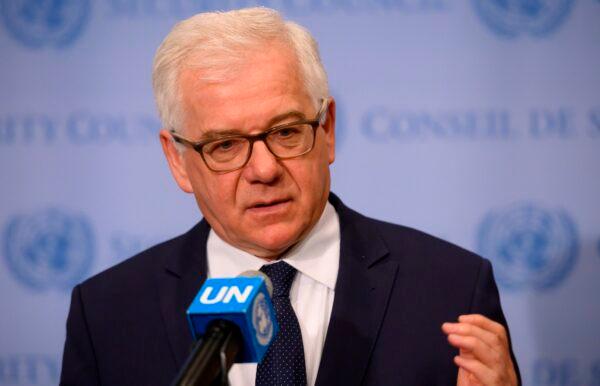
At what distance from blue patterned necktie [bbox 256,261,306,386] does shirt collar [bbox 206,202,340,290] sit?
11 centimetres

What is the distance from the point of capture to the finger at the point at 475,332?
4.68 feet

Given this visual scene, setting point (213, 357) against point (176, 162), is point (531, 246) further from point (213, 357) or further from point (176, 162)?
point (213, 357)

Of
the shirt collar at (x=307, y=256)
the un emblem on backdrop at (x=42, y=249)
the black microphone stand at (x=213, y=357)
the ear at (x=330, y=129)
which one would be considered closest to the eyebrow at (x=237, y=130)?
the ear at (x=330, y=129)

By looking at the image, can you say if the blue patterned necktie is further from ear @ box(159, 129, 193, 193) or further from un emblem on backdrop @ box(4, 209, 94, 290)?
un emblem on backdrop @ box(4, 209, 94, 290)

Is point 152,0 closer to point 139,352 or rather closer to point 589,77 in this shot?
point 139,352

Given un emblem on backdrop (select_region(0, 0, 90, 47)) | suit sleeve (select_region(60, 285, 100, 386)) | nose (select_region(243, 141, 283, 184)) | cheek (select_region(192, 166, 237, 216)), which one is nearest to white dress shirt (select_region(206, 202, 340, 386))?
cheek (select_region(192, 166, 237, 216))

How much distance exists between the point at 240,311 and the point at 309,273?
30.9 inches

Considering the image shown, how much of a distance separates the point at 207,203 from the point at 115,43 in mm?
1069

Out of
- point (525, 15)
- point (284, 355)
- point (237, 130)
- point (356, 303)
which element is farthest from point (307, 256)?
point (525, 15)

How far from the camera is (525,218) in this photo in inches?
99.3

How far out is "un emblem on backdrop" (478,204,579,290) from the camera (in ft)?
8.27

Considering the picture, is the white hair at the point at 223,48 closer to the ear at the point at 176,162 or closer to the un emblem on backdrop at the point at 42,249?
the ear at the point at 176,162

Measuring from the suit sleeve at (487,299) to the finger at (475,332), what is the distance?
436 millimetres

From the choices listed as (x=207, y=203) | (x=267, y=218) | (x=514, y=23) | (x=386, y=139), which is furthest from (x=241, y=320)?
(x=514, y=23)
